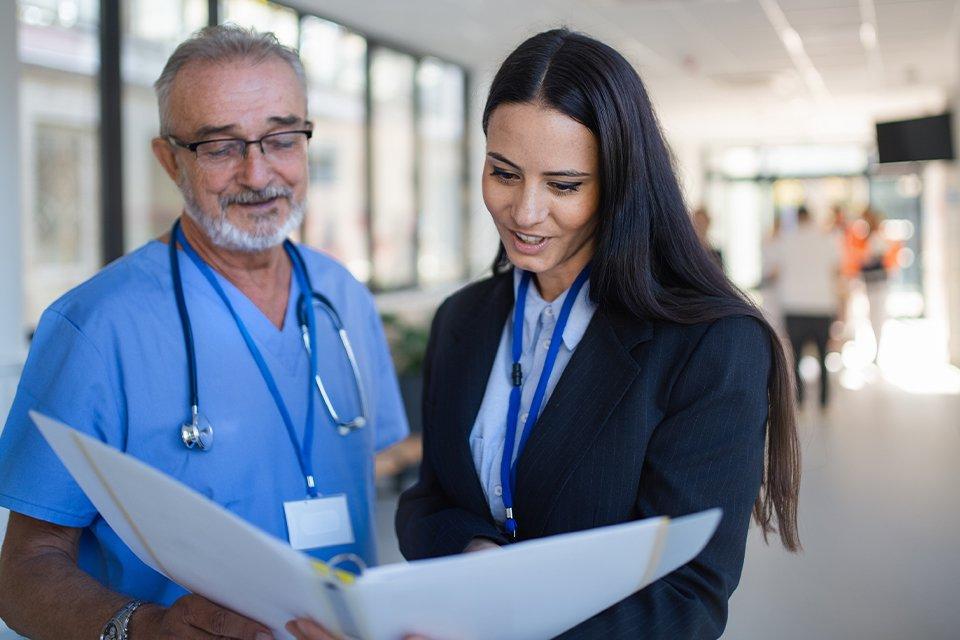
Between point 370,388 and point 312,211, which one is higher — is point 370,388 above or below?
below

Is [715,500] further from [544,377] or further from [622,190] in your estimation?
[622,190]

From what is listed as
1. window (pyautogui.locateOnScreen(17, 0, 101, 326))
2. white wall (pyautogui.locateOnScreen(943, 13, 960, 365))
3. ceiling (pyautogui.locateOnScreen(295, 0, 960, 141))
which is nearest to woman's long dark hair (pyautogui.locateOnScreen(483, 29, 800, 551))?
ceiling (pyautogui.locateOnScreen(295, 0, 960, 141))

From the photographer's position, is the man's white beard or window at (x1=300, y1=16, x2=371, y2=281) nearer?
the man's white beard

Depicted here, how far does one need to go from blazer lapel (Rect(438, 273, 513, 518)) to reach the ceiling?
122 inches

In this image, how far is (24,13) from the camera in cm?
409

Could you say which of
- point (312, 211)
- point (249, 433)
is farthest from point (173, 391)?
point (312, 211)

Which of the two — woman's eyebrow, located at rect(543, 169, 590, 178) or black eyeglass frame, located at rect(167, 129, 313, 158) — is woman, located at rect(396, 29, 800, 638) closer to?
woman's eyebrow, located at rect(543, 169, 590, 178)

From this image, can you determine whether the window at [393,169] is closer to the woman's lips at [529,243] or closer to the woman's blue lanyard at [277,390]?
the woman's blue lanyard at [277,390]

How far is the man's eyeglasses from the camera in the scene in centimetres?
154

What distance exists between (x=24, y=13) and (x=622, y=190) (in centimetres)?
369

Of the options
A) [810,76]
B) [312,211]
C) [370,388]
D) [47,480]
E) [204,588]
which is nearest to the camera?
[204,588]

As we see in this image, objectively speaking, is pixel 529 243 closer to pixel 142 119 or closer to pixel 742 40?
pixel 142 119

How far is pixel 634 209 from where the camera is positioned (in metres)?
1.24

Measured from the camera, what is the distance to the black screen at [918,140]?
923 centimetres
